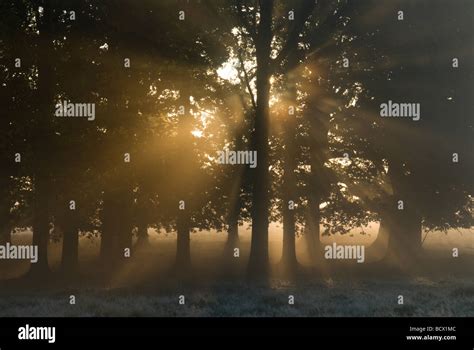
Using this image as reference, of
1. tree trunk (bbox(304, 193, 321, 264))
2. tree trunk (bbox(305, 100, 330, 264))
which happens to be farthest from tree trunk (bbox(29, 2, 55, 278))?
tree trunk (bbox(304, 193, 321, 264))

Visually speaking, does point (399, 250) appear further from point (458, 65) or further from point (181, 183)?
point (181, 183)

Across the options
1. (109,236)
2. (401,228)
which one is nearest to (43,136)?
(109,236)

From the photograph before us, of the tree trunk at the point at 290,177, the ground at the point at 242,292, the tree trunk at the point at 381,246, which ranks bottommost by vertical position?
the ground at the point at 242,292

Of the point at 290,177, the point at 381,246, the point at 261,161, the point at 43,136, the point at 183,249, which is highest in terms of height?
the point at 43,136

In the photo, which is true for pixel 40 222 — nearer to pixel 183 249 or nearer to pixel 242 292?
pixel 183 249

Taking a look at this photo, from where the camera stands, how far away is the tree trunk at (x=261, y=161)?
30.2 meters

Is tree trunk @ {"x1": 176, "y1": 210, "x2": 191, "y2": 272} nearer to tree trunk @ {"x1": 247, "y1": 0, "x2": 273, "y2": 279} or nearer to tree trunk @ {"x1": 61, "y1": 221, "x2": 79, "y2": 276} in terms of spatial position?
tree trunk @ {"x1": 247, "y1": 0, "x2": 273, "y2": 279}

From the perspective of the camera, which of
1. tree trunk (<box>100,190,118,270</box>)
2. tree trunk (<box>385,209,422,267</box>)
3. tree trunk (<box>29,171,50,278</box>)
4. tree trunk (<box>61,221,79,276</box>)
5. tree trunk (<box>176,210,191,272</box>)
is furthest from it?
A: tree trunk (<box>385,209,422,267</box>)

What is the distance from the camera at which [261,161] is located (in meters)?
30.4

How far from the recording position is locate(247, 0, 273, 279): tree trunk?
99.1 feet

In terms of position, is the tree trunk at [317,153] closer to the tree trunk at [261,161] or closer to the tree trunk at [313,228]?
the tree trunk at [313,228]

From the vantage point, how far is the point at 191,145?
107 ft

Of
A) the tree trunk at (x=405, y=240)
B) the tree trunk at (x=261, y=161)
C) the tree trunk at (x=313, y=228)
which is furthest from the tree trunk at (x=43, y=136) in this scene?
the tree trunk at (x=405, y=240)
